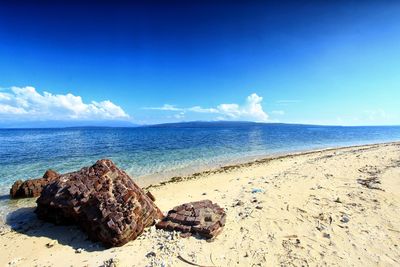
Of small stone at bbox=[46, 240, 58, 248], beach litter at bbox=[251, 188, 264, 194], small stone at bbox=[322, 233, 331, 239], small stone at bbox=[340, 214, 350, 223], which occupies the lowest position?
small stone at bbox=[46, 240, 58, 248]

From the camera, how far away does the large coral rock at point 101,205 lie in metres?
7.21

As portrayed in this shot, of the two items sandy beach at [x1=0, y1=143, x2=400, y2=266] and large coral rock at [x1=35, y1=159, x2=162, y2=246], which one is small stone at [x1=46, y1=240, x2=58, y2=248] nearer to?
sandy beach at [x1=0, y1=143, x2=400, y2=266]

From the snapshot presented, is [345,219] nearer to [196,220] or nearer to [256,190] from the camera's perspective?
[256,190]

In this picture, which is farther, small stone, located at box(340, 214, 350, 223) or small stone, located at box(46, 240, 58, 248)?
small stone, located at box(340, 214, 350, 223)

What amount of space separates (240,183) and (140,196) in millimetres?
7790

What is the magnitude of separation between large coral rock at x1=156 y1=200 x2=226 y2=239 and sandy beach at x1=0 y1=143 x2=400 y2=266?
0.92 ft

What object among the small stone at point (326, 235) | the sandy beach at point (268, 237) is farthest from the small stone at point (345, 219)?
the small stone at point (326, 235)

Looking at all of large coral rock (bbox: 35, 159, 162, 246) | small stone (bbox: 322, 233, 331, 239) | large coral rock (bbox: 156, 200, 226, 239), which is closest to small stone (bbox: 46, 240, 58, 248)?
large coral rock (bbox: 35, 159, 162, 246)

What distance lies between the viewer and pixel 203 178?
17266 millimetres

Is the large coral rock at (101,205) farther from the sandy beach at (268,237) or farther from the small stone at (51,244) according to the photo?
the small stone at (51,244)

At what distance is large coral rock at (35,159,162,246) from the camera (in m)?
7.21

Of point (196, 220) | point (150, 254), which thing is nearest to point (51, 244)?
point (150, 254)

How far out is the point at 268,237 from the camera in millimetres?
7270

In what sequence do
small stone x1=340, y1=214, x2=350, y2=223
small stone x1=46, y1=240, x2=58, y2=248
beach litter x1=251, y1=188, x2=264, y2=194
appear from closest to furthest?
small stone x1=46, y1=240, x2=58, y2=248, small stone x1=340, y1=214, x2=350, y2=223, beach litter x1=251, y1=188, x2=264, y2=194
